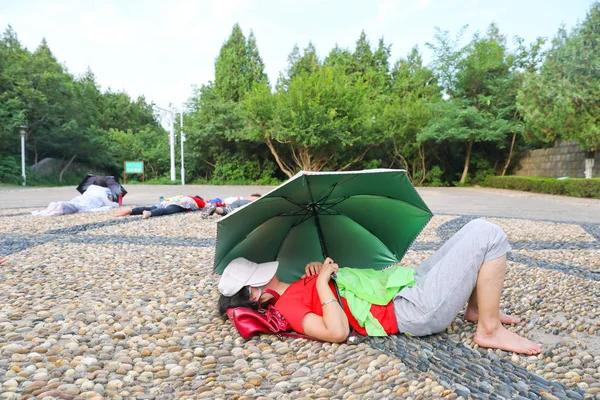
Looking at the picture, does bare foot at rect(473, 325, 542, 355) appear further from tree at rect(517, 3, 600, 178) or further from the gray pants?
tree at rect(517, 3, 600, 178)

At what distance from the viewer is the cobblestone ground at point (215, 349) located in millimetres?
1746

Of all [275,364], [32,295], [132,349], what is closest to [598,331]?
[275,364]

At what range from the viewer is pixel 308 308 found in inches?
87.0

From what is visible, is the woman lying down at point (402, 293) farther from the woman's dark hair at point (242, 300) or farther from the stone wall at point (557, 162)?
the stone wall at point (557, 162)

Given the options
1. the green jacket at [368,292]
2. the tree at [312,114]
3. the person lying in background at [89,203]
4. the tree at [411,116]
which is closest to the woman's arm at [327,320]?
the green jacket at [368,292]

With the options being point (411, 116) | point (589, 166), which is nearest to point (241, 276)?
point (589, 166)

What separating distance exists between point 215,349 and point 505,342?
58.2 inches

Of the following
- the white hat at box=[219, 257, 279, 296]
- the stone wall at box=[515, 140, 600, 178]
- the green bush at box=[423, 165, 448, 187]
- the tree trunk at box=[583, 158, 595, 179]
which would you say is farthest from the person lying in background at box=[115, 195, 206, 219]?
the green bush at box=[423, 165, 448, 187]

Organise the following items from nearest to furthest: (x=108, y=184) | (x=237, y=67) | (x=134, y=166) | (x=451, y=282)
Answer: (x=451, y=282) → (x=108, y=184) → (x=134, y=166) → (x=237, y=67)

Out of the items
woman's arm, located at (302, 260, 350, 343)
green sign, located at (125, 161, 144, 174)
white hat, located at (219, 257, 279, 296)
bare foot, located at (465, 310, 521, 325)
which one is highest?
green sign, located at (125, 161, 144, 174)

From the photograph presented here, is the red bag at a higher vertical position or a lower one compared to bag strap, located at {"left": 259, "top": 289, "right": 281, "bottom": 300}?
lower

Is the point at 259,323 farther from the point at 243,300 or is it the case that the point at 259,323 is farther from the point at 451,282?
the point at 451,282

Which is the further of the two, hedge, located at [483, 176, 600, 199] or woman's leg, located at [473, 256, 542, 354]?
hedge, located at [483, 176, 600, 199]

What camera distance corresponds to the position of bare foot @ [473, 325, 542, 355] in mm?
2098
